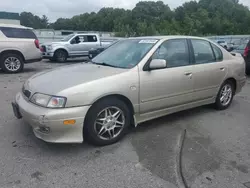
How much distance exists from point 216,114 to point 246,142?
1.28m

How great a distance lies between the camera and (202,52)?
452 cm

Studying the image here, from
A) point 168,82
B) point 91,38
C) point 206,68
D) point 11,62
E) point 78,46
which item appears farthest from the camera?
point 91,38

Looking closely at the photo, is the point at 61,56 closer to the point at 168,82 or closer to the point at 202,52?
the point at 202,52

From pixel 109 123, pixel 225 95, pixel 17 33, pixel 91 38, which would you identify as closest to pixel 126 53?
pixel 109 123

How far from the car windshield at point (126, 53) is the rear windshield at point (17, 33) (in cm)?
625

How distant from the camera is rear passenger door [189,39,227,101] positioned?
14.2ft

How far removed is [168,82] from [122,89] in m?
0.89

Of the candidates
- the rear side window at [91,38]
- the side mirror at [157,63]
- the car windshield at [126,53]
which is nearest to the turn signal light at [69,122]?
the car windshield at [126,53]

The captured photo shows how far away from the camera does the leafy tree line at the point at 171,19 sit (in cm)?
5325

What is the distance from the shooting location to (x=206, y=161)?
3053mm

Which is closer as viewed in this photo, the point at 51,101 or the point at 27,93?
the point at 51,101

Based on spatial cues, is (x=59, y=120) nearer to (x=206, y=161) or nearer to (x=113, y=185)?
(x=113, y=185)

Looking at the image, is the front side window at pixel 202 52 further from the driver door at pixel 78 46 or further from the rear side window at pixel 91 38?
the rear side window at pixel 91 38

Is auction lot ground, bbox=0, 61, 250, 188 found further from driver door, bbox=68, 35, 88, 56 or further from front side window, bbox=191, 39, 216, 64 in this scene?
driver door, bbox=68, 35, 88, 56
